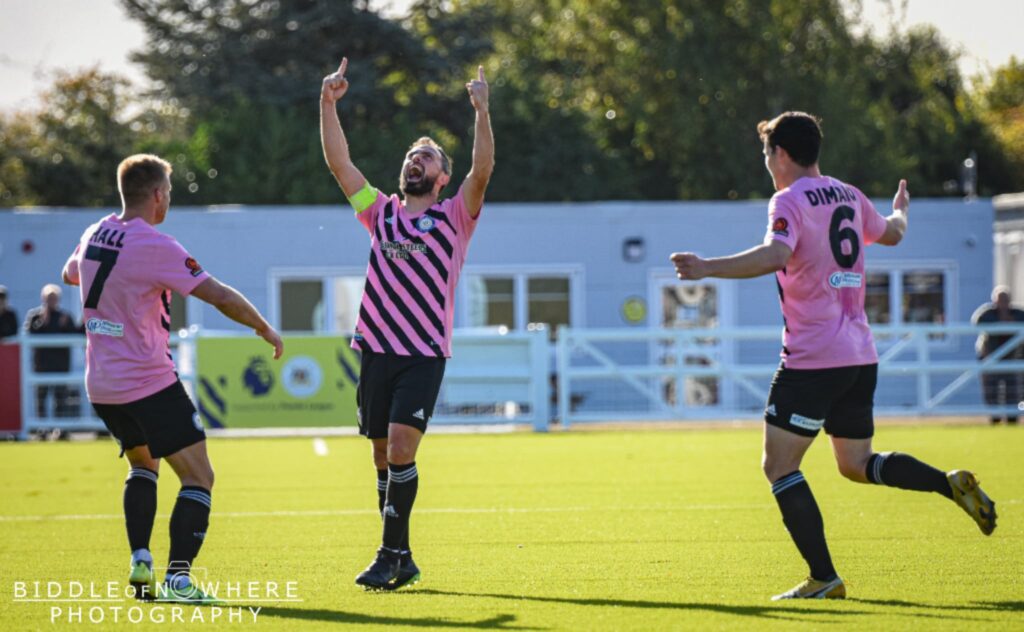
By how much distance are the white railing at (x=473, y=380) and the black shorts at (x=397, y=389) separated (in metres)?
14.1

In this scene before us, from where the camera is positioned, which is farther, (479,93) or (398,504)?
(479,93)

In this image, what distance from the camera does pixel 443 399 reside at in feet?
71.8

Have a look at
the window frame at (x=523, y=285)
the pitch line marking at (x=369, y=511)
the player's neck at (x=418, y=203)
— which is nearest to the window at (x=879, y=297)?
the window frame at (x=523, y=285)

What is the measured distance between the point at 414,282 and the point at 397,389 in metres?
0.48

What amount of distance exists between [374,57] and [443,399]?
23553mm

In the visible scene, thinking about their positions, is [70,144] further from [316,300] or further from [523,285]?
[523,285]

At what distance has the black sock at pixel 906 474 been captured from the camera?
23.1 ft

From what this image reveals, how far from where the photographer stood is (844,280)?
6875mm

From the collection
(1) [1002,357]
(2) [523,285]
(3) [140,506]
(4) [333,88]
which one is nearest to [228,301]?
(3) [140,506]

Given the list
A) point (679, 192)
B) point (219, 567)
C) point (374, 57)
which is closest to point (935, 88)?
point (679, 192)

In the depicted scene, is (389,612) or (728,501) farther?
(728,501)

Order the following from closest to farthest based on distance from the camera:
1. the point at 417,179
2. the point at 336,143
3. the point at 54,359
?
the point at 417,179, the point at 336,143, the point at 54,359

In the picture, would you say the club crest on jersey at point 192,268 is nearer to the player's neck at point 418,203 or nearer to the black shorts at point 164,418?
the black shorts at point 164,418

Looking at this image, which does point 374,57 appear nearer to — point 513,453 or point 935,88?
point 935,88
